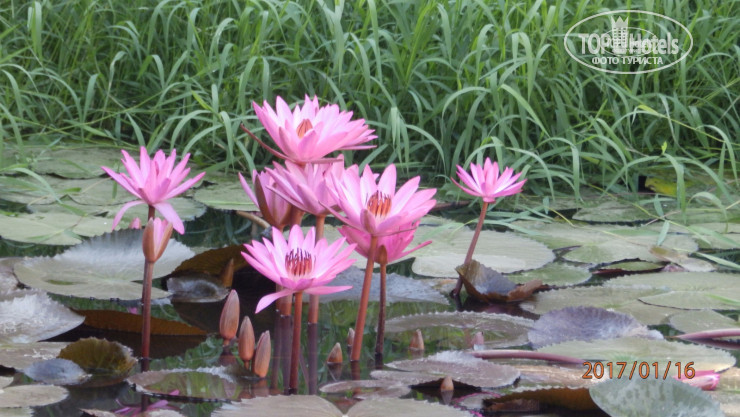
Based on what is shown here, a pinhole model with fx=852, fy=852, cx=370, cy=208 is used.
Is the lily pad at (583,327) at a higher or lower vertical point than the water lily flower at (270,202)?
lower

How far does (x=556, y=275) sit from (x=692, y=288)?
0.82ft

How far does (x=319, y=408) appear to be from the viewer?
887mm

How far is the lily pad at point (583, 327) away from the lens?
1.25 metres

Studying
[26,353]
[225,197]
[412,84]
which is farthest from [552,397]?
[412,84]

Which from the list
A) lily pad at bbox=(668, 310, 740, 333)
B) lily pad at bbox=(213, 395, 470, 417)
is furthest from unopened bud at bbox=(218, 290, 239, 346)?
lily pad at bbox=(668, 310, 740, 333)

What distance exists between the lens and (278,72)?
9.55 feet

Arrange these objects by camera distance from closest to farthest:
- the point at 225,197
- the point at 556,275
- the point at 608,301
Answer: the point at 608,301
the point at 556,275
the point at 225,197

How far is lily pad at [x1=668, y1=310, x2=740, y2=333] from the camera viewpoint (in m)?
1.33

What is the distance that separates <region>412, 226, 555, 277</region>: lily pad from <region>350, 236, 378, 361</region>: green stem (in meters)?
0.54

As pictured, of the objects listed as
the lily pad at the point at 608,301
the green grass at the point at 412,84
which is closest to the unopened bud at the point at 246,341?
the lily pad at the point at 608,301

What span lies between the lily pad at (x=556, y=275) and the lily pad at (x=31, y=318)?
83 cm

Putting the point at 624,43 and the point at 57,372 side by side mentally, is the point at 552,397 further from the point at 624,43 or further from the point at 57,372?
the point at 624,43

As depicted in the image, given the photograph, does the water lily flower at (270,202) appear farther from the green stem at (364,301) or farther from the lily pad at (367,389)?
the lily pad at (367,389)
